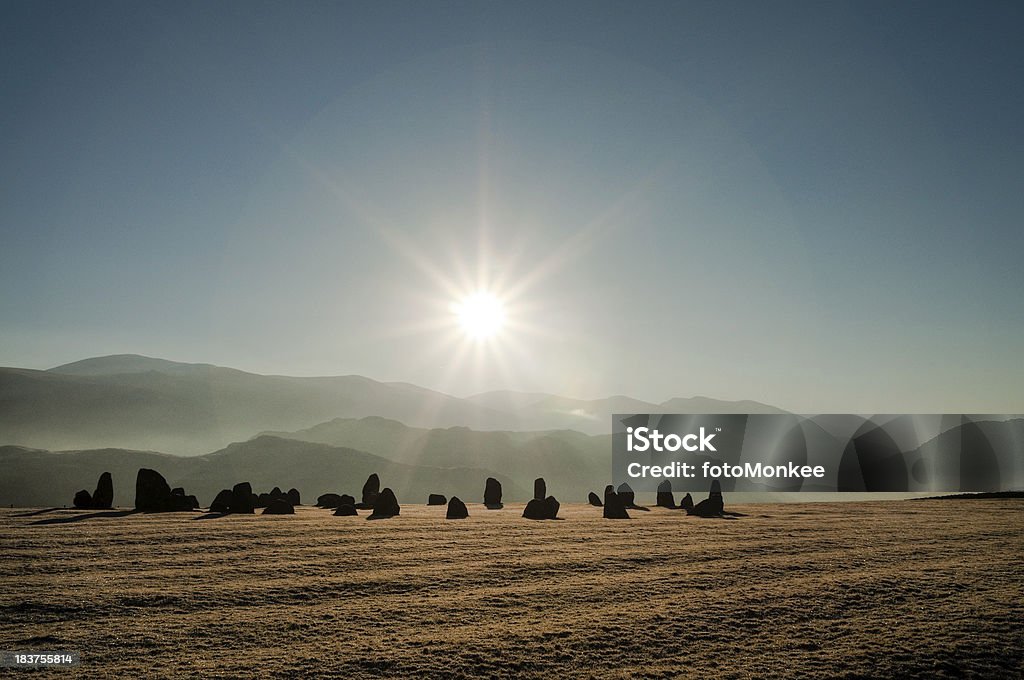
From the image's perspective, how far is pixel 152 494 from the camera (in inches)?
1294

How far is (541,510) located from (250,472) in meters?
149

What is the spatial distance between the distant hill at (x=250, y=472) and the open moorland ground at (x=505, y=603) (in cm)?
13020

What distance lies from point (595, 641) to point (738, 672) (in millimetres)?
2871

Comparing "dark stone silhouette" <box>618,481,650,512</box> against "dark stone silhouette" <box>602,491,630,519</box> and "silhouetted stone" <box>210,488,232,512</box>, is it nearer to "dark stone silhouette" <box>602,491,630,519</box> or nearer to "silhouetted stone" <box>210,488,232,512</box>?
"dark stone silhouette" <box>602,491,630,519</box>

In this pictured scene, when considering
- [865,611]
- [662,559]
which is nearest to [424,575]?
[662,559]

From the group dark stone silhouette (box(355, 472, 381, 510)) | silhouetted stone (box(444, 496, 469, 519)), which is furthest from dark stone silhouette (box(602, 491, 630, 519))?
dark stone silhouette (box(355, 472, 381, 510))

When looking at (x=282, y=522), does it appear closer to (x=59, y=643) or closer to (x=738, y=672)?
(x=59, y=643)

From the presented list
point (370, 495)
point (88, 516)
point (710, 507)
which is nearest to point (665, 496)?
point (710, 507)

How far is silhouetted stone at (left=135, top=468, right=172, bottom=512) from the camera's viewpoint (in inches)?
1291

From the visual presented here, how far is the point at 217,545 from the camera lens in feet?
71.5

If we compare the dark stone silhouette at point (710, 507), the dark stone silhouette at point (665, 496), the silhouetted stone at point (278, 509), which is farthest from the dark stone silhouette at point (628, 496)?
the silhouetted stone at point (278, 509)

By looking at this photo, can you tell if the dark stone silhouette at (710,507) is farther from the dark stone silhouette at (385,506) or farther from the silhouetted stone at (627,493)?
the dark stone silhouette at (385,506)

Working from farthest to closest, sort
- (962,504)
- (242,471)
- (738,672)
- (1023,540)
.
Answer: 1. (242,471)
2. (962,504)
3. (1023,540)
4. (738,672)

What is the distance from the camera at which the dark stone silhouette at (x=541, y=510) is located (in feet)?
112
